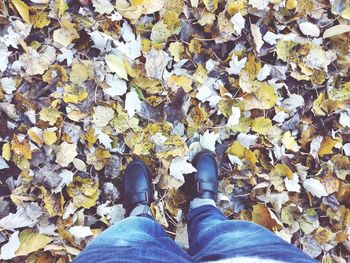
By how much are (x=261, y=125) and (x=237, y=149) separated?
0.42ft

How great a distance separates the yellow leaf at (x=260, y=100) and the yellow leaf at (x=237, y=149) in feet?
0.46

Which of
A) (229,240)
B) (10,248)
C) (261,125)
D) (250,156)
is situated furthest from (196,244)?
(10,248)

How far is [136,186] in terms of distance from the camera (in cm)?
145

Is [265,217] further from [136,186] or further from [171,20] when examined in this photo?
[171,20]

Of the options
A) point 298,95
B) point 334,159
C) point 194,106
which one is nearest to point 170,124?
point 194,106

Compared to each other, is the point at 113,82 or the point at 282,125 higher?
the point at 113,82

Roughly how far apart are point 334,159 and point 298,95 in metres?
0.28

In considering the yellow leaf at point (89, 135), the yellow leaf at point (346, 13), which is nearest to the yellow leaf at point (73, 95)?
the yellow leaf at point (89, 135)

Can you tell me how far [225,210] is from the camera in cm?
154

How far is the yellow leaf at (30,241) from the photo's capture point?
138 cm

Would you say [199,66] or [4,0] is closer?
[4,0]

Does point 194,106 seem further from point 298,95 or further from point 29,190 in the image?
point 29,190

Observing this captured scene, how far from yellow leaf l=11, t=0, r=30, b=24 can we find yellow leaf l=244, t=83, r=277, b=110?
32.8 inches

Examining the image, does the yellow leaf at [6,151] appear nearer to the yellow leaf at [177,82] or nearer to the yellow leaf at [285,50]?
the yellow leaf at [177,82]
